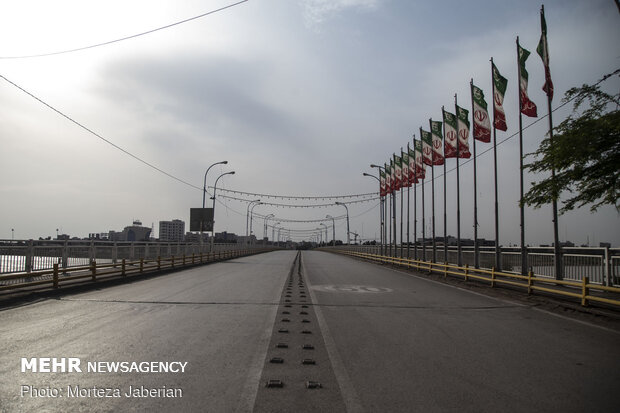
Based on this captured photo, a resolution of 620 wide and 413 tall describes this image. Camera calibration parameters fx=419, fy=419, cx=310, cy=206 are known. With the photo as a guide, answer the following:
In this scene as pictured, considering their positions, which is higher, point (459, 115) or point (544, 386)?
point (459, 115)

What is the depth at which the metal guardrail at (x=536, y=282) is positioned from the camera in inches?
440

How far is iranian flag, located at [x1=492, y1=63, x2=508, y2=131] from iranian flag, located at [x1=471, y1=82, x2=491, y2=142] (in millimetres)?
1218

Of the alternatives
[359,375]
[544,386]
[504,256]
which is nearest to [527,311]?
[544,386]

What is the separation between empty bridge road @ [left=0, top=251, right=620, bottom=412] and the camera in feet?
15.2

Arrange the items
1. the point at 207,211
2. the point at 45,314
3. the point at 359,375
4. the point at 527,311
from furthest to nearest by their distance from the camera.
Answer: the point at 207,211 < the point at 527,311 < the point at 45,314 < the point at 359,375

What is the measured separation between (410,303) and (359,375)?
760 cm

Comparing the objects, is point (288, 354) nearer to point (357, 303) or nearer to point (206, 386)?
point (206, 386)

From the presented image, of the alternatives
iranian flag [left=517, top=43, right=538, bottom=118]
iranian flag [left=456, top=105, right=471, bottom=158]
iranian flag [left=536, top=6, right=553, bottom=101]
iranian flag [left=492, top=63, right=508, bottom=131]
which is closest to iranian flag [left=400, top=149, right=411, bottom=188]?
iranian flag [left=456, top=105, right=471, bottom=158]

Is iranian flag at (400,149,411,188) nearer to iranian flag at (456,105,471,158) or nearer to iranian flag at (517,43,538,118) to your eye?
iranian flag at (456,105,471,158)

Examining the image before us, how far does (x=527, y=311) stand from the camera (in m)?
11.3

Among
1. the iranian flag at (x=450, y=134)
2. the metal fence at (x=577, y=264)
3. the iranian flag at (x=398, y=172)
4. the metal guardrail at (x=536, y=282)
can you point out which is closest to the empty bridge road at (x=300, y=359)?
the metal guardrail at (x=536, y=282)

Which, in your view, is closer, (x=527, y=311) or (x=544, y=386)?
(x=544, y=386)

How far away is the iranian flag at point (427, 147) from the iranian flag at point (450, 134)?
373 centimetres

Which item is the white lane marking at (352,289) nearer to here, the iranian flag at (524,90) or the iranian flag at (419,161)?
the iranian flag at (524,90)
